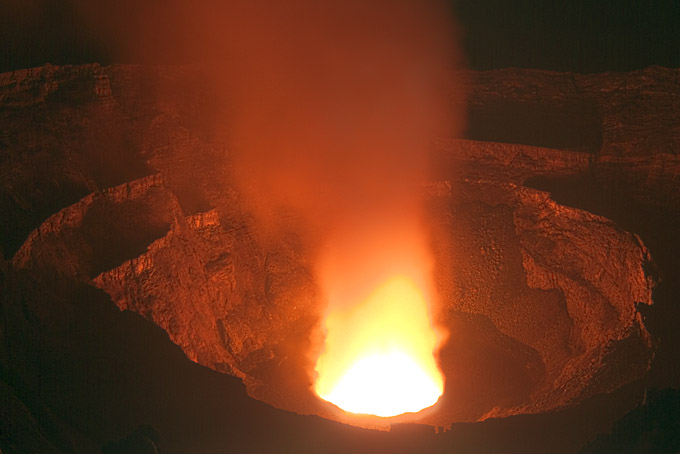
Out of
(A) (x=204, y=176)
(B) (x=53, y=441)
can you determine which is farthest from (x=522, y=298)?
(B) (x=53, y=441)

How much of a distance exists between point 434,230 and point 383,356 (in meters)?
5.61

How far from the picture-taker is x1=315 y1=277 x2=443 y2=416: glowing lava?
23.4 metres

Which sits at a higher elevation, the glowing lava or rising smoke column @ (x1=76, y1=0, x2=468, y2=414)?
rising smoke column @ (x1=76, y1=0, x2=468, y2=414)

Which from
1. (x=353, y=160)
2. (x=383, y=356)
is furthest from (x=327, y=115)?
(x=383, y=356)

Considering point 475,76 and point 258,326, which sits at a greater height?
point 475,76

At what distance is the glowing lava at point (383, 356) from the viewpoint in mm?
23359

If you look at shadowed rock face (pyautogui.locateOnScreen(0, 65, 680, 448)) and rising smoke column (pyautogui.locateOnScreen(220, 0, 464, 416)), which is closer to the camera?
shadowed rock face (pyautogui.locateOnScreen(0, 65, 680, 448))

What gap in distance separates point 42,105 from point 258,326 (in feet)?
34.5

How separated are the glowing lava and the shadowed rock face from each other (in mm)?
856

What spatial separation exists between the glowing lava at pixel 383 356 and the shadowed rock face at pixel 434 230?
856 millimetres

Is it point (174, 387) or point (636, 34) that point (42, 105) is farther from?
point (636, 34)

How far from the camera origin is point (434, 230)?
88.8ft

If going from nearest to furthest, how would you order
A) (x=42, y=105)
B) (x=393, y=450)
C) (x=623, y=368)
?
(x=393, y=450), (x=623, y=368), (x=42, y=105)

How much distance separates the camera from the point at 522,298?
81.6 feet
